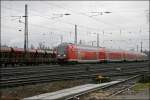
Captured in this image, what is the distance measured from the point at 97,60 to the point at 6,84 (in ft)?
134

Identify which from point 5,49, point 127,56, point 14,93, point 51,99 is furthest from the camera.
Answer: point 127,56

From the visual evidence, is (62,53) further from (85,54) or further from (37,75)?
(37,75)

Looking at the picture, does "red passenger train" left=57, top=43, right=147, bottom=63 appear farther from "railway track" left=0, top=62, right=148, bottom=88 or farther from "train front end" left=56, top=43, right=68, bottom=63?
"railway track" left=0, top=62, right=148, bottom=88

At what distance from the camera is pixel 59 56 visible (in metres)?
48.4

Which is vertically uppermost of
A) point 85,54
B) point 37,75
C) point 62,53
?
point 62,53

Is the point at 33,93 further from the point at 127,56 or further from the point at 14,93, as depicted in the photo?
the point at 127,56

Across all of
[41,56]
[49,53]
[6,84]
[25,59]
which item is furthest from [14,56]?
[6,84]

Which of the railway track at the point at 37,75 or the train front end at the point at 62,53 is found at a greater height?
the train front end at the point at 62,53

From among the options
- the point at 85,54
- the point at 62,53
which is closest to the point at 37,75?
the point at 62,53

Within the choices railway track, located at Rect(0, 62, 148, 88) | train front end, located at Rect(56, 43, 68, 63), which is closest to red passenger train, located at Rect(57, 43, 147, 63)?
train front end, located at Rect(56, 43, 68, 63)

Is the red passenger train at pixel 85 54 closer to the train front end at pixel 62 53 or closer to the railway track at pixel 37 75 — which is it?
the train front end at pixel 62 53

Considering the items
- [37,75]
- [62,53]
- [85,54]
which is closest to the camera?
[37,75]

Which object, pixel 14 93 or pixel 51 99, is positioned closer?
pixel 51 99

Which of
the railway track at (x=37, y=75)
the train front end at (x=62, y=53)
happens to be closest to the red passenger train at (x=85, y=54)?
the train front end at (x=62, y=53)
